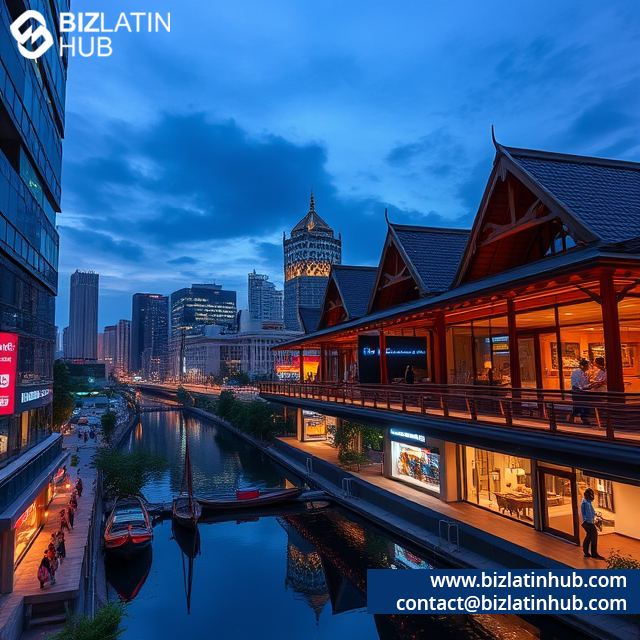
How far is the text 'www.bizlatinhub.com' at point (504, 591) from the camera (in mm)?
14297

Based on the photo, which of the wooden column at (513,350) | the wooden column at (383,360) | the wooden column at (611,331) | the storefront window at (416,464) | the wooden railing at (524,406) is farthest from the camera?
the wooden column at (383,360)

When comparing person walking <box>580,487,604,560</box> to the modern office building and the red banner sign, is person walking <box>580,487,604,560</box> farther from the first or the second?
the red banner sign

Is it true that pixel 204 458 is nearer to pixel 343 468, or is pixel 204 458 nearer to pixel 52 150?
pixel 343 468

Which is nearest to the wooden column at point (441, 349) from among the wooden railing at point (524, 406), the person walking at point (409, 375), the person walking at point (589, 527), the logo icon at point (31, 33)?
the wooden railing at point (524, 406)

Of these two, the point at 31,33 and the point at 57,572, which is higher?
the point at 31,33

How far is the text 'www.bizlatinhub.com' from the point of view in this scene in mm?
14297

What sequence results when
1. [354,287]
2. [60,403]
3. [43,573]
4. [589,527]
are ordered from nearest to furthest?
1. [589,527]
2. [43,573]
3. [354,287]
4. [60,403]

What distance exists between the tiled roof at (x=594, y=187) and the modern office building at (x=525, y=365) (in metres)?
0.08

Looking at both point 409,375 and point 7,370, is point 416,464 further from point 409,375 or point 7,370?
point 7,370

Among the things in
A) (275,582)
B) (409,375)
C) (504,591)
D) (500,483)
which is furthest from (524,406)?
(275,582)

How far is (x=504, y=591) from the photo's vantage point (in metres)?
16.6

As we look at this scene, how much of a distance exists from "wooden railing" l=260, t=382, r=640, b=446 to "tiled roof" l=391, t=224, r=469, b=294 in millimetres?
6913

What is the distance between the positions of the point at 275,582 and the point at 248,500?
35.2 feet

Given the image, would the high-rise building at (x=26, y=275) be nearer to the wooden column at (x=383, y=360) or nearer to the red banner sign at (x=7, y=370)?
the red banner sign at (x=7, y=370)
